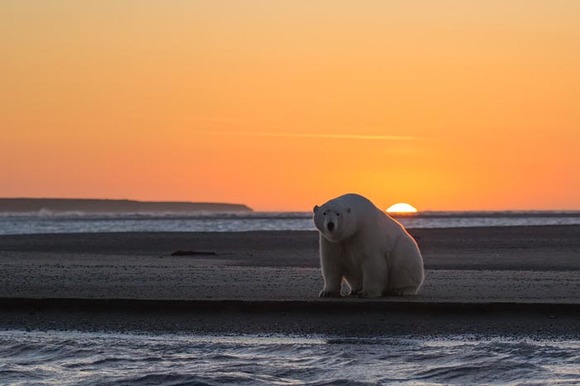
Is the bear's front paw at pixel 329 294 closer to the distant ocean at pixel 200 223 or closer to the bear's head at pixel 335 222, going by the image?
the bear's head at pixel 335 222

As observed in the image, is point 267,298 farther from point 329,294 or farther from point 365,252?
point 365,252

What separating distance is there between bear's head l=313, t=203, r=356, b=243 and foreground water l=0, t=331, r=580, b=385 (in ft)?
7.29

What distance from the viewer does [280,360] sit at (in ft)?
31.9

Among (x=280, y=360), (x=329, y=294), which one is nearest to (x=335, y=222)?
(x=329, y=294)

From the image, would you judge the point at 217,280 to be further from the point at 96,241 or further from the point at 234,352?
the point at 96,241

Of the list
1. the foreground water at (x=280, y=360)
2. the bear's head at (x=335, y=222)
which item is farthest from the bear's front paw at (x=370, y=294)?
the foreground water at (x=280, y=360)

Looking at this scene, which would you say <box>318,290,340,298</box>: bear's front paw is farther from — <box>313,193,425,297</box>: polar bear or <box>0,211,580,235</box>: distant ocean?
<box>0,211,580,235</box>: distant ocean

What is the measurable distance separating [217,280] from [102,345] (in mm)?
5600

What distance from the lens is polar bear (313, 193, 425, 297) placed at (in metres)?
13.2

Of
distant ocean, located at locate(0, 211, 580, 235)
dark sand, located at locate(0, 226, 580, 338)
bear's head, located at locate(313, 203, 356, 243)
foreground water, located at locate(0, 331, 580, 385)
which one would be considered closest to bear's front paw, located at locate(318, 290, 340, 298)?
dark sand, located at locate(0, 226, 580, 338)

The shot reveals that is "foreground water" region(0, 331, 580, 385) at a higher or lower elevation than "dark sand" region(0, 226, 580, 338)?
lower

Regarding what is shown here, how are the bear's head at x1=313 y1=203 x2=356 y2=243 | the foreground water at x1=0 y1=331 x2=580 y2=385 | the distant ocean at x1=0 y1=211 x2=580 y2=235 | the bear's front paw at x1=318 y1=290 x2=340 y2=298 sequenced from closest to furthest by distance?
1. the foreground water at x1=0 y1=331 x2=580 y2=385
2. the bear's head at x1=313 y1=203 x2=356 y2=243
3. the bear's front paw at x1=318 y1=290 x2=340 y2=298
4. the distant ocean at x1=0 y1=211 x2=580 y2=235

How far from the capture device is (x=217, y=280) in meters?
16.2

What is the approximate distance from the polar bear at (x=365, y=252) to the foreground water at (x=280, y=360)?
7.94 feet
